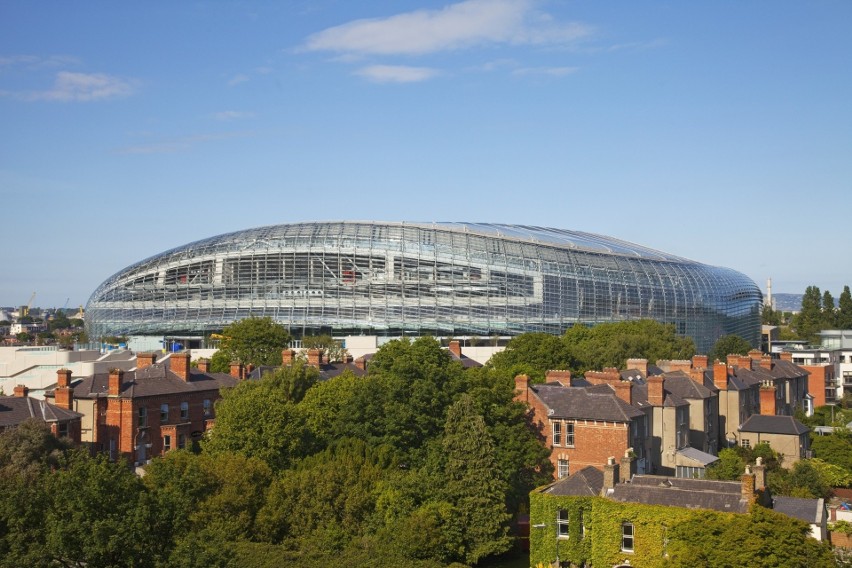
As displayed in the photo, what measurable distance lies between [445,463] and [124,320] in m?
109

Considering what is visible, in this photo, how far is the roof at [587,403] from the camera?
173 ft

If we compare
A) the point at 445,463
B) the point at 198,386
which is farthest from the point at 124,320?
the point at 445,463

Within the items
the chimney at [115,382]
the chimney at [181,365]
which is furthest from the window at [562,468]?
the chimney at [181,365]

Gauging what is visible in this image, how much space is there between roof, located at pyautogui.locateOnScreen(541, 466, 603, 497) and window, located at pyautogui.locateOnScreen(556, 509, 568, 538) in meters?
0.82

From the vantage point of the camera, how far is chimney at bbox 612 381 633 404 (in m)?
54.9

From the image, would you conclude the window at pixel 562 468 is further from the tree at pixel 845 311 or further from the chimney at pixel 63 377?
the tree at pixel 845 311

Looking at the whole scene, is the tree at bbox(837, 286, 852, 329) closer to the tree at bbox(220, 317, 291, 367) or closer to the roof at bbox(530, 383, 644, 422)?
the tree at bbox(220, 317, 291, 367)

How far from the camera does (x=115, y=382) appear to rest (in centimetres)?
6209

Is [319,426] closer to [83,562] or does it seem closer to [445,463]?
[445,463]

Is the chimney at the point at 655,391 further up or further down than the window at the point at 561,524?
further up

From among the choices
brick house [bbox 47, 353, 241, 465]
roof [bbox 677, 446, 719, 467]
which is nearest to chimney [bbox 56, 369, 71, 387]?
brick house [bbox 47, 353, 241, 465]

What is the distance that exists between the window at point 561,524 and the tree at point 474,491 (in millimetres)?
3708

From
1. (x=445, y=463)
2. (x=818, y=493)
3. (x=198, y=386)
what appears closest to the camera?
(x=445, y=463)

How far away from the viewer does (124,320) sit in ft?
487
